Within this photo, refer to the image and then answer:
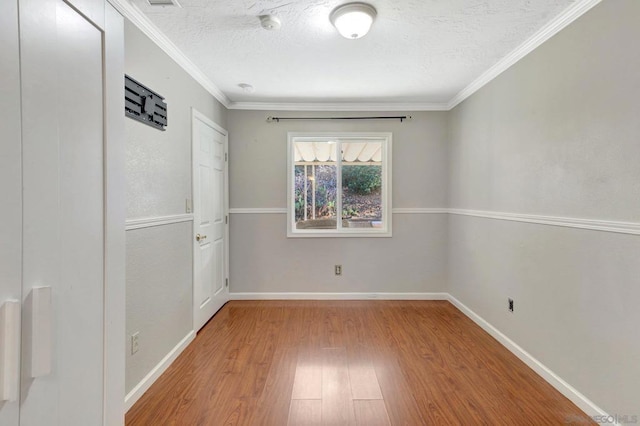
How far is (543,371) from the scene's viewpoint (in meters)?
2.18

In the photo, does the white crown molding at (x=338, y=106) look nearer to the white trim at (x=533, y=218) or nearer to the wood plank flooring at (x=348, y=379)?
the white trim at (x=533, y=218)

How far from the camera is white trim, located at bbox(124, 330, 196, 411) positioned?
1897 millimetres

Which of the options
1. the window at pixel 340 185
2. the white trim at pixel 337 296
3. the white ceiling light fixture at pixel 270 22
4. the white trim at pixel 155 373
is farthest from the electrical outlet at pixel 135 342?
the window at pixel 340 185

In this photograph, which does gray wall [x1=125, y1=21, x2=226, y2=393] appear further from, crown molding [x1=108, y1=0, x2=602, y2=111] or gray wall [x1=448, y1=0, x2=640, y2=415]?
gray wall [x1=448, y1=0, x2=640, y2=415]

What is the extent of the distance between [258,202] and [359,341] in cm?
202

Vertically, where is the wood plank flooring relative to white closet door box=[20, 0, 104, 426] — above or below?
below

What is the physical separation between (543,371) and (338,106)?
320 cm

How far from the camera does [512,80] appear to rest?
2588 millimetres

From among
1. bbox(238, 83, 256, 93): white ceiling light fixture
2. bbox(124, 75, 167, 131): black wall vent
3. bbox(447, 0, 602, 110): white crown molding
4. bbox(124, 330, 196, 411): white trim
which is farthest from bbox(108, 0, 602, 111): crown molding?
bbox(124, 330, 196, 411): white trim

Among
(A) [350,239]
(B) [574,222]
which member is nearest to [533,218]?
(B) [574,222]

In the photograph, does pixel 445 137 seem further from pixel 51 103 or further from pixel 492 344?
pixel 51 103

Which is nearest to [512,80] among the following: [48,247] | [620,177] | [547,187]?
[547,187]

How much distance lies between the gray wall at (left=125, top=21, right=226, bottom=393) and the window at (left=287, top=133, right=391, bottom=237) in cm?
154

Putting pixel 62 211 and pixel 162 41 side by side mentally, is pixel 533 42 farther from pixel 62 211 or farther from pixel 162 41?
pixel 62 211
